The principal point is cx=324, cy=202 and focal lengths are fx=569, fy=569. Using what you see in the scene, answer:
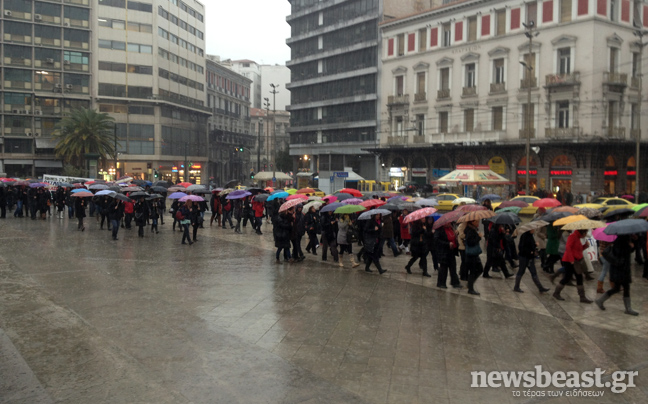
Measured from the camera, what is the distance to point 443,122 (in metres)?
53.3

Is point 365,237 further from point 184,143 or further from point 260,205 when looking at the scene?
point 184,143

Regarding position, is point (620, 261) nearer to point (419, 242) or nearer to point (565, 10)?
point (419, 242)

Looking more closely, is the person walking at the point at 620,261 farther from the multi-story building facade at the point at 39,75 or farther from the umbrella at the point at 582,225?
the multi-story building facade at the point at 39,75

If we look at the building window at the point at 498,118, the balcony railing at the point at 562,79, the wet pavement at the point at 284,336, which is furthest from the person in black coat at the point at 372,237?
the building window at the point at 498,118

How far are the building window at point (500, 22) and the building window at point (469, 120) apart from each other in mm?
6985

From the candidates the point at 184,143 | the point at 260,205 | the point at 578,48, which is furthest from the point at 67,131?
the point at 578,48

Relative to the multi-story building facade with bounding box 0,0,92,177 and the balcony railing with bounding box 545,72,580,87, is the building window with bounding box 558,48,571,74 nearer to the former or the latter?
the balcony railing with bounding box 545,72,580,87

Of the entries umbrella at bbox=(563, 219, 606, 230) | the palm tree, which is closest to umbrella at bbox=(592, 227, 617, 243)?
umbrella at bbox=(563, 219, 606, 230)

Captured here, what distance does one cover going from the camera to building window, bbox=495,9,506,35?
4794 centimetres

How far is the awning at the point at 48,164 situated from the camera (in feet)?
221

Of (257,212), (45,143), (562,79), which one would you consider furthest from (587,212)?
(45,143)

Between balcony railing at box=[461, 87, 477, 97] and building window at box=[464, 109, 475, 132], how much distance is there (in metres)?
1.37

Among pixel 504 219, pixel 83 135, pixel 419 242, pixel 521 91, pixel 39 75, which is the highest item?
pixel 39 75

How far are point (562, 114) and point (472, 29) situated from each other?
12.0 meters
